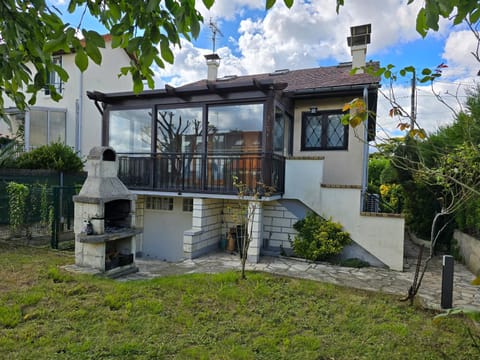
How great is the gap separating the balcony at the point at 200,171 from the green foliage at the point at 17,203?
247 cm

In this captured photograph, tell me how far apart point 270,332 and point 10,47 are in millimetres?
3823

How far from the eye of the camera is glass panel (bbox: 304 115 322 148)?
8945 mm

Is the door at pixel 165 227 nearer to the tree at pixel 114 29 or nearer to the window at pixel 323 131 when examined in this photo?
the window at pixel 323 131

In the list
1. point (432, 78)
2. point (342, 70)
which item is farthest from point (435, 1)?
point (342, 70)

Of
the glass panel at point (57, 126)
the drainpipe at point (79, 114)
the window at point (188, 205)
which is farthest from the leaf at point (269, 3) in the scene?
the glass panel at point (57, 126)

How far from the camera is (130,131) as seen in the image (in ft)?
30.4

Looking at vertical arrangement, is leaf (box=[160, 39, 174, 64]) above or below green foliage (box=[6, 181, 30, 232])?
above

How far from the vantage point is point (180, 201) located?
8.99 meters

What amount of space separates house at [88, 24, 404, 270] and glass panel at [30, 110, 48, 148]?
6405 millimetres

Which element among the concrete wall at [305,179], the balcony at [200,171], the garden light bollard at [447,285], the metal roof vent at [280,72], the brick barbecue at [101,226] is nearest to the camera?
the garden light bollard at [447,285]

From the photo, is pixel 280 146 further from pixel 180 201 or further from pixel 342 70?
pixel 342 70

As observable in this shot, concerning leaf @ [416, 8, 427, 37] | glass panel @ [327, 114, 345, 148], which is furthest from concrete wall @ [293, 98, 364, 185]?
leaf @ [416, 8, 427, 37]

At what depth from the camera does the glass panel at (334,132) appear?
28.6ft

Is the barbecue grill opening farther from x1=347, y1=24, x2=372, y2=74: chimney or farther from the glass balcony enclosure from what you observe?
x1=347, y1=24, x2=372, y2=74: chimney
